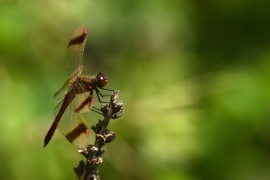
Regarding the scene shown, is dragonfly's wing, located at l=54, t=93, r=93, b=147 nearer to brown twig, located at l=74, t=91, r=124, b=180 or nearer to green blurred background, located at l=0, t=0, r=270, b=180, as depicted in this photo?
brown twig, located at l=74, t=91, r=124, b=180

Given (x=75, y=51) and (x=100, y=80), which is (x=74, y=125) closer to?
(x=100, y=80)

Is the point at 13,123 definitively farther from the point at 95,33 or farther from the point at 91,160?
the point at 91,160

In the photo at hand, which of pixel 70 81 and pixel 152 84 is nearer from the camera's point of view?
pixel 70 81

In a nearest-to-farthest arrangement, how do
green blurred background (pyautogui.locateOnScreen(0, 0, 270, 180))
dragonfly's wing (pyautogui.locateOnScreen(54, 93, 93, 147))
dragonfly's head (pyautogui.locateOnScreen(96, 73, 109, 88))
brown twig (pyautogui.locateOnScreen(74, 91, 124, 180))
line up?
1. brown twig (pyautogui.locateOnScreen(74, 91, 124, 180))
2. dragonfly's wing (pyautogui.locateOnScreen(54, 93, 93, 147))
3. dragonfly's head (pyautogui.locateOnScreen(96, 73, 109, 88))
4. green blurred background (pyautogui.locateOnScreen(0, 0, 270, 180))

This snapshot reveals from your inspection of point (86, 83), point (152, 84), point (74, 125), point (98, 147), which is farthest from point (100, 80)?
point (152, 84)

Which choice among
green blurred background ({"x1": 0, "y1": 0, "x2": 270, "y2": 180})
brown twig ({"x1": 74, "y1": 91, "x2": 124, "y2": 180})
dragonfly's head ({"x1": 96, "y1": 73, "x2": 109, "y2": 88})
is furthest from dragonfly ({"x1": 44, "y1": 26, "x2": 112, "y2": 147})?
green blurred background ({"x1": 0, "y1": 0, "x2": 270, "y2": 180})

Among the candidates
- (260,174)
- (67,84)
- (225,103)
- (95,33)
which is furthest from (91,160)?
(95,33)
